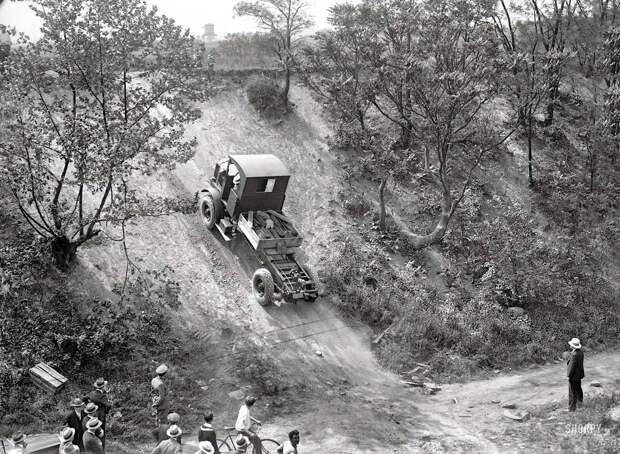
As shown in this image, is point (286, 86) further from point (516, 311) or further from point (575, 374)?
point (575, 374)

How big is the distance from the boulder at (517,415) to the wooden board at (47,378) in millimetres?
9063

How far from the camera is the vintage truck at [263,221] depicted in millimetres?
15984

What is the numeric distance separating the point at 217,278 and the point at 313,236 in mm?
3893

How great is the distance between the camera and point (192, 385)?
1320 cm

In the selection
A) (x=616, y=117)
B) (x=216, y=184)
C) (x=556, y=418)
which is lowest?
(x=556, y=418)

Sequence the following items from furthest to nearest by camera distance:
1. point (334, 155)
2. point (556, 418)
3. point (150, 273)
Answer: point (334, 155), point (150, 273), point (556, 418)

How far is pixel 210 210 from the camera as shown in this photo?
17766 mm

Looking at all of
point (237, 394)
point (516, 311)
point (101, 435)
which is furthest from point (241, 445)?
point (516, 311)

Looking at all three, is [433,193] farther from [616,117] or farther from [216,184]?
[216,184]

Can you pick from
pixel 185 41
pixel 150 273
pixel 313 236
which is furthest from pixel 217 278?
pixel 185 41

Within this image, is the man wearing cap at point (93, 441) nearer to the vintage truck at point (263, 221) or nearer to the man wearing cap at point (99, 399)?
the man wearing cap at point (99, 399)

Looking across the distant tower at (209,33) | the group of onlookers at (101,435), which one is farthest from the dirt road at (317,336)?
the distant tower at (209,33)

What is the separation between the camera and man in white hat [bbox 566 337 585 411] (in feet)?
39.7

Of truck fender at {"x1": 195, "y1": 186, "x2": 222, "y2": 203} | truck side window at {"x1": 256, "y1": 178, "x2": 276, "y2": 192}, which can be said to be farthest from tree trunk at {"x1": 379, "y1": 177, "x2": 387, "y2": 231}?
truck fender at {"x1": 195, "y1": 186, "x2": 222, "y2": 203}
